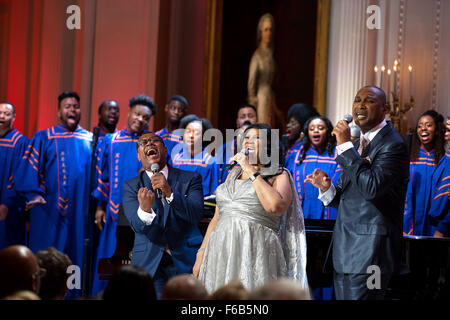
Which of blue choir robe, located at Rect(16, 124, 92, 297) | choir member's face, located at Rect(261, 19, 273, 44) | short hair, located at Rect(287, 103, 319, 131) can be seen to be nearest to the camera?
blue choir robe, located at Rect(16, 124, 92, 297)

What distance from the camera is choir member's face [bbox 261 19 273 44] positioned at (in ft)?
34.9

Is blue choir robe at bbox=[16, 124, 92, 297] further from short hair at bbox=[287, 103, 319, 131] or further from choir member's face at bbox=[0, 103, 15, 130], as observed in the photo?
short hair at bbox=[287, 103, 319, 131]

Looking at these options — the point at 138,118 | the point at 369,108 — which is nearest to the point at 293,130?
the point at 138,118

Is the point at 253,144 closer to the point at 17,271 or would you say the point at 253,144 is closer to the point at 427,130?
the point at 17,271

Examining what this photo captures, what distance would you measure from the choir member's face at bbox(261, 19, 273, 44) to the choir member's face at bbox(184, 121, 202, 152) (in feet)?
11.3

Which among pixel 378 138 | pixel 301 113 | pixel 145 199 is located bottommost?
pixel 145 199

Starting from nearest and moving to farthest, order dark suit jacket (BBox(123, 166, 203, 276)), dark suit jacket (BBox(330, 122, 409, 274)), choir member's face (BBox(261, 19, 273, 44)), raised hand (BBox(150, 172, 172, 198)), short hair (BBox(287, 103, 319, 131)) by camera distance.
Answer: dark suit jacket (BBox(330, 122, 409, 274))
raised hand (BBox(150, 172, 172, 198))
dark suit jacket (BBox(123, 166, 203, 276))
short hair (BBox(287, 103, 319, 131))
choir member's face (BBox(261, 19, 273, 44))

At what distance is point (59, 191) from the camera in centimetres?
759

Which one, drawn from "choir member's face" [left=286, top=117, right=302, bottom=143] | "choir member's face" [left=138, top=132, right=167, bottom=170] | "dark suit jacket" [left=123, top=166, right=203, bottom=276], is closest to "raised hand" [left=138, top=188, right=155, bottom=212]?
"dark suit jacket" [left=123, top=166, right=203, bottom=276]

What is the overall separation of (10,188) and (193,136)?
2006 mm

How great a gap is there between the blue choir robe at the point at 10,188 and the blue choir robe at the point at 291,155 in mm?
2833

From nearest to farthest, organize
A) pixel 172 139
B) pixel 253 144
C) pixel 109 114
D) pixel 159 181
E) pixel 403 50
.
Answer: pixel 253 144 < pixel 159 181 < pixel 172 139 < pixel 109 114 < pixel 403 50
